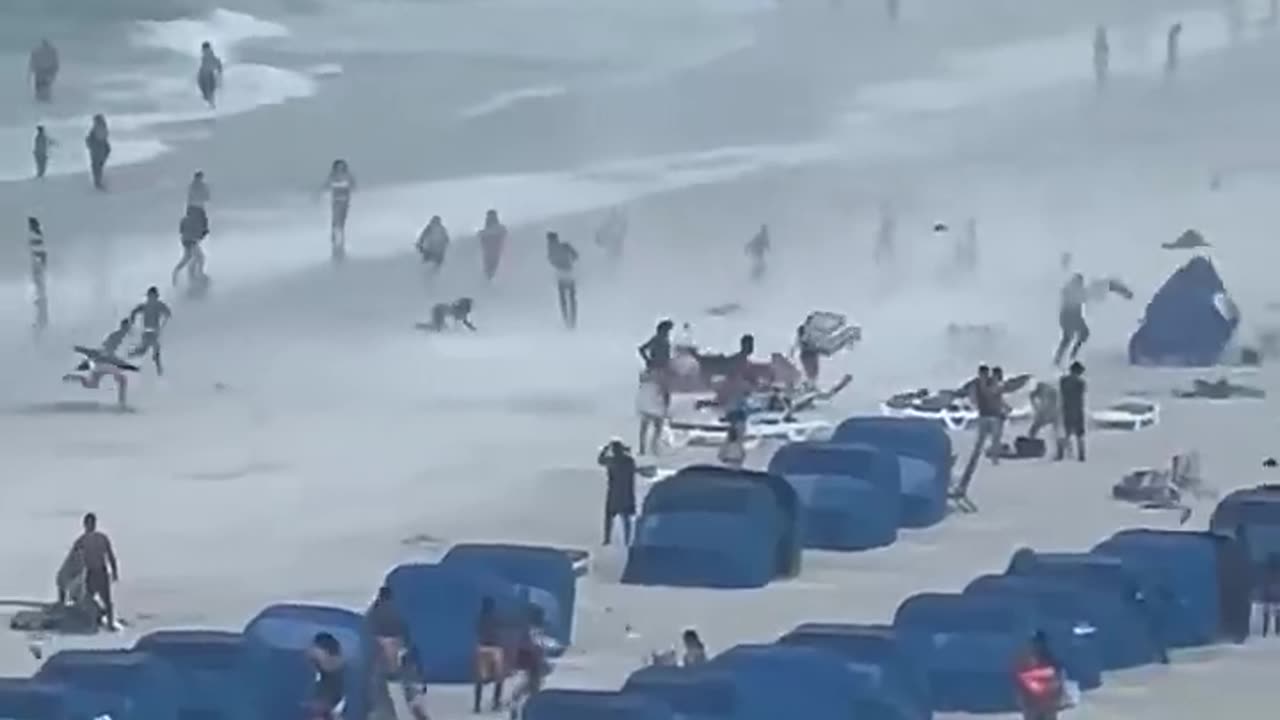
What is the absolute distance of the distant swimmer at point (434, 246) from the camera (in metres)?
35.5

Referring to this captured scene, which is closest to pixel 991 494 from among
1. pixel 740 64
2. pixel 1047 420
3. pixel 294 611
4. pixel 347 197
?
pixel 1047 420

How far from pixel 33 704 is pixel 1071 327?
61.5 ft

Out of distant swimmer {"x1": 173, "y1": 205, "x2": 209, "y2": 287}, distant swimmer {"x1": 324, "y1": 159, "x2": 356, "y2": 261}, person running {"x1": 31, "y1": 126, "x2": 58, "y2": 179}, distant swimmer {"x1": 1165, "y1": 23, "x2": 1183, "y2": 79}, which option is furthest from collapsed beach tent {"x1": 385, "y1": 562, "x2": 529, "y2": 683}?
distant swimmer {"x1": 1165, "y1": 23, "x2": 1183, "y2": 79}

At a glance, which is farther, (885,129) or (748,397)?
(885,129)

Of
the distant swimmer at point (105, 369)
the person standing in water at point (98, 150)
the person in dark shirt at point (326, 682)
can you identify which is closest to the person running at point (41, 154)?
the person standing in water at point (98, 150)

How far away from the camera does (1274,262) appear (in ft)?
127

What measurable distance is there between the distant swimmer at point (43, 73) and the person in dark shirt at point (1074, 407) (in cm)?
1566

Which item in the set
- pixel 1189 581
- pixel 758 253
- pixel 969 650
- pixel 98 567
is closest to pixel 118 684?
pixel 98 567

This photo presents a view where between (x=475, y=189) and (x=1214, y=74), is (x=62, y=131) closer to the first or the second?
(x=475, y=189)

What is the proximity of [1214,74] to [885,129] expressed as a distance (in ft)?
14.5

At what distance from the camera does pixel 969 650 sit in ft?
58.7

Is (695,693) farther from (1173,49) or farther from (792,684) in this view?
(1173,49)

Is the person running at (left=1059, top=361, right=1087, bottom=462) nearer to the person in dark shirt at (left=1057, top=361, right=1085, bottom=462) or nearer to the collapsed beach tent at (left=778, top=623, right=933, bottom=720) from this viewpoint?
the person in dark shirt at (left=1057, top=361, right=1085, bottom=462)

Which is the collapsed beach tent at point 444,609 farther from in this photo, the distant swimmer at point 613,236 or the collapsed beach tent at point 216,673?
the distant swimmer at point 613,236
